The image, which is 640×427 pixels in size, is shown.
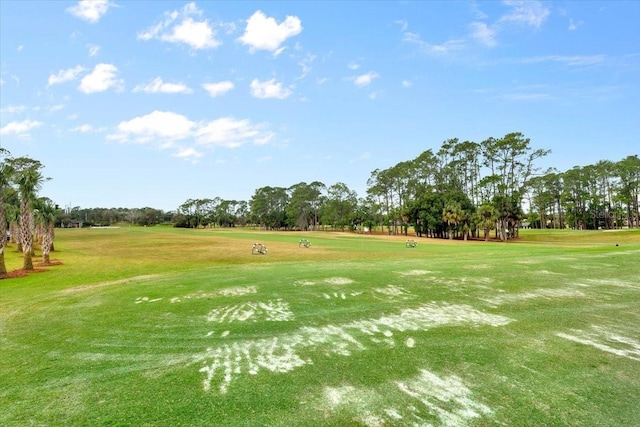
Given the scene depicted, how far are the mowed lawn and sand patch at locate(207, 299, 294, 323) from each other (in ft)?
0.19

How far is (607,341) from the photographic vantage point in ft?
24.6

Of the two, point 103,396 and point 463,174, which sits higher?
point 463,174

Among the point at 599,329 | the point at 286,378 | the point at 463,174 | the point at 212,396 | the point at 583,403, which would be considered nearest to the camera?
the point at 583,403

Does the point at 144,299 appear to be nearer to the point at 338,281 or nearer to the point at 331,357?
the point at 338,281

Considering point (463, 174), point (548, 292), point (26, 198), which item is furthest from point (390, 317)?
point (463, 174)

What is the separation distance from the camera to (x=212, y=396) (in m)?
5.30

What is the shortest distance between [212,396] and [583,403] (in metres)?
5.53

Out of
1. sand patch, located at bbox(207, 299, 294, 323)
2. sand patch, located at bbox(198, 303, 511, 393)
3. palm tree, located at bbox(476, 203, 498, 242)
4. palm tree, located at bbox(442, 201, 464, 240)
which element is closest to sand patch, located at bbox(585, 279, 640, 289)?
sand patch, located at bbox(198, 303, 511, 393)

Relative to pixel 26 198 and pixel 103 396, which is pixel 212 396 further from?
pixel 26 198

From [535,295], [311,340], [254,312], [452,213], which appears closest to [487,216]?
[452,213]

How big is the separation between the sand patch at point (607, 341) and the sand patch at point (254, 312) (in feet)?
23.0

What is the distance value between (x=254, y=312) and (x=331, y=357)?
431 cm

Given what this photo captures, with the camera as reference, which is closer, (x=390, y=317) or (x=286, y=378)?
Result: (x=286, y=378)

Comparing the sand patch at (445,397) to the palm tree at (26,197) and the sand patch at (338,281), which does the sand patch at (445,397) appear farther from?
the palm tree at (26,197)
